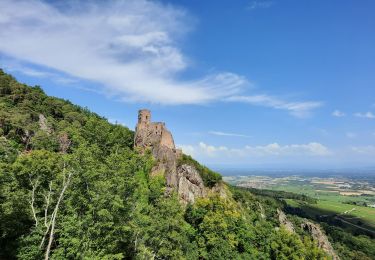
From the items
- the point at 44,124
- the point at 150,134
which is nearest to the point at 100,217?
the point at 150,134

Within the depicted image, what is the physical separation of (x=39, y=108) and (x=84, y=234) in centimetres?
6653

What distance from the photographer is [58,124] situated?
83.6m

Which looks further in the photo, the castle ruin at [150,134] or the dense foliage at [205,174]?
the dense foliage at [205,174]

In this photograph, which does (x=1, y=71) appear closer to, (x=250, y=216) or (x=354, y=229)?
(x=250, y=216)

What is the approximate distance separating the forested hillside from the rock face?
9.81 ft

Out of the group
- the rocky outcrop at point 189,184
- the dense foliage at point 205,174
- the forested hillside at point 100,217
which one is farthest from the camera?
the dense foliage at point 205,174

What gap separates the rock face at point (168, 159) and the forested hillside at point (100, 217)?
299 centimetres

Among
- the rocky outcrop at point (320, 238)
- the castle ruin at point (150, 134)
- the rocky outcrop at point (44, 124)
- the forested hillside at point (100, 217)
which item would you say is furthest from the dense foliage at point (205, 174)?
the rocky outcrop at point (320, 238)

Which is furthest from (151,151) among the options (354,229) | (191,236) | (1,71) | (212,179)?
(354,229)

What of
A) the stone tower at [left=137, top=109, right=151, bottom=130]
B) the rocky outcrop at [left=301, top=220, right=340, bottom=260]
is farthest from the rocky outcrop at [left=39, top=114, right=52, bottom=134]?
the rocky outcrop at [left=301, top=220, right=340, bottom=260]

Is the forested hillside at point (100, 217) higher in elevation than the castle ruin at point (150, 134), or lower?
lower

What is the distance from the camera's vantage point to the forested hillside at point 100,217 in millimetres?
29875

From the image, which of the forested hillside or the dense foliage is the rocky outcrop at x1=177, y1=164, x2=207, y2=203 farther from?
the forested hillside

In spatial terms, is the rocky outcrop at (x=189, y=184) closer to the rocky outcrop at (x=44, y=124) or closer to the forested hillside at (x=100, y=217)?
the forested hillside at (x=100, y=217)
